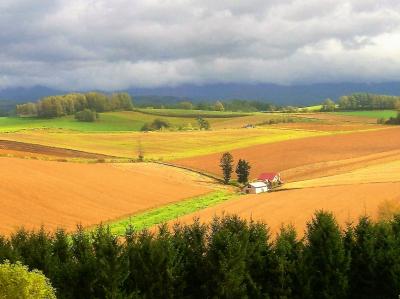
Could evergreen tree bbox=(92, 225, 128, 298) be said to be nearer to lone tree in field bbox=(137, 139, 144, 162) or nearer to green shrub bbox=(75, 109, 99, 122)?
lone tree in field bbox=(137, 139, 144, 162)

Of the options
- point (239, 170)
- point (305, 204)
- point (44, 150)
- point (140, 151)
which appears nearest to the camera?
point (305, 204)

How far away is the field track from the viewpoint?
10767 cm

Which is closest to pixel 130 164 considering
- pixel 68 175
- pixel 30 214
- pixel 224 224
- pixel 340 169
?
pixel 68 175

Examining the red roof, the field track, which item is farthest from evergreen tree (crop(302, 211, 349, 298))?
the field track

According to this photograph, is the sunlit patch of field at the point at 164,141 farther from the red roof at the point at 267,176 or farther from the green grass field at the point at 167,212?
the green grass field at the point at 167,212

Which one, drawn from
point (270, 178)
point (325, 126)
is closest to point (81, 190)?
point (270, 178)

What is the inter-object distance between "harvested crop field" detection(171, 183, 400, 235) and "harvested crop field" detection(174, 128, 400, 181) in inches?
916

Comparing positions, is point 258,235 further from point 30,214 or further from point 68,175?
point 68,175

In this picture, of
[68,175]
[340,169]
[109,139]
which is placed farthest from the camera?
[109,139]

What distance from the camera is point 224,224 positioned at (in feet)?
120

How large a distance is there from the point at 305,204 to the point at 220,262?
32566mm

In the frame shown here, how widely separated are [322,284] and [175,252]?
30.2 ft

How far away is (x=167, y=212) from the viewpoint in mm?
69438

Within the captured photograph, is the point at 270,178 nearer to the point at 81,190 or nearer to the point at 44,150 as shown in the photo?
the point at 81,190
